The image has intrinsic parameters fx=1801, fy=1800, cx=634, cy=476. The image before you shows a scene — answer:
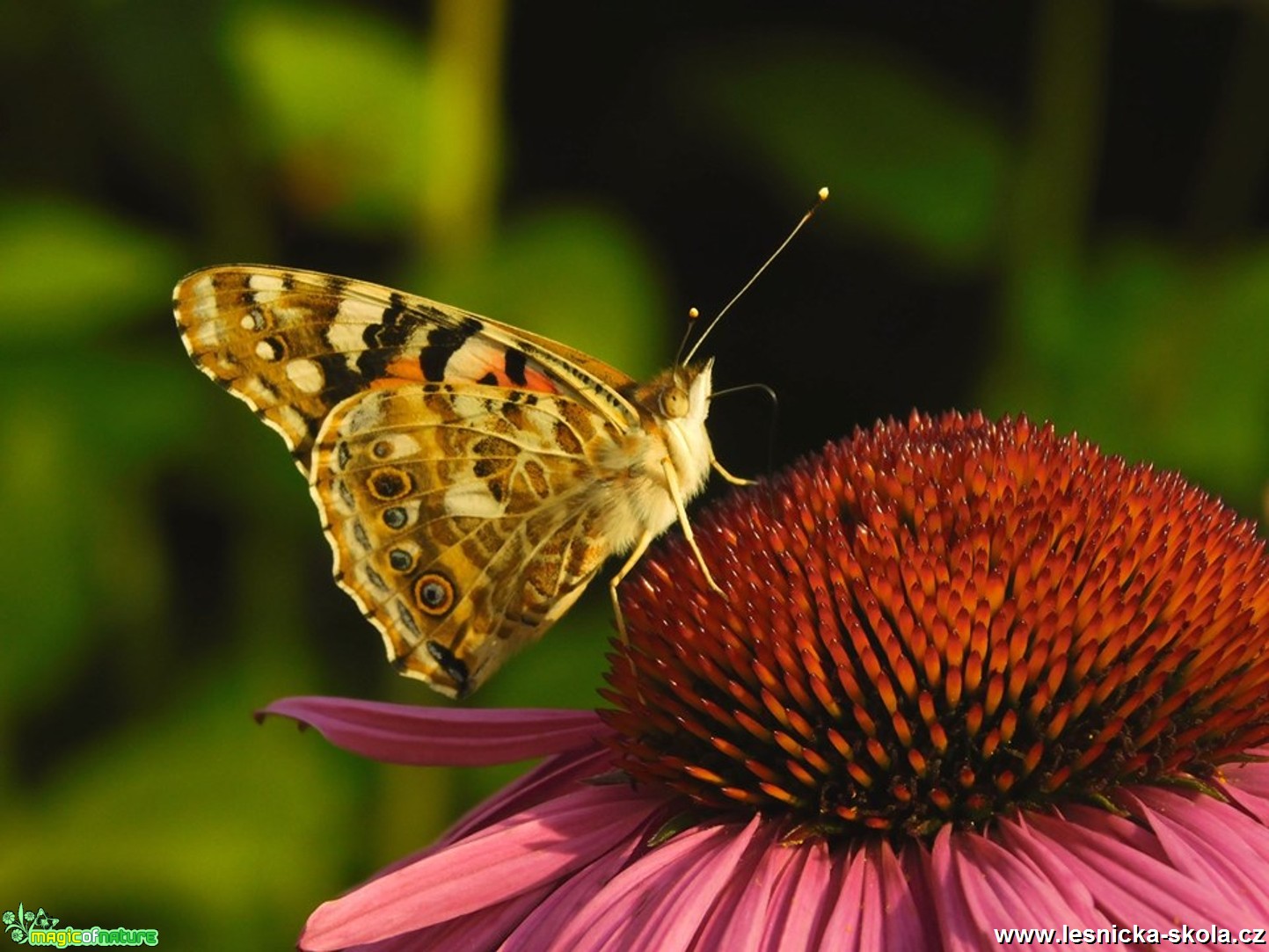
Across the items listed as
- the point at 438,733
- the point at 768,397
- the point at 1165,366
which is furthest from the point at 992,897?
the point at 768,397

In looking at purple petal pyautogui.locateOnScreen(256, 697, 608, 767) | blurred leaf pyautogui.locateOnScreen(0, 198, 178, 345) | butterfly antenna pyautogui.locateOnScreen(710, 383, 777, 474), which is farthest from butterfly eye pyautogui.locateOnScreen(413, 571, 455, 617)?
blurred leaf pyautogui.locateOnScreen(0, 198, 178, 345)

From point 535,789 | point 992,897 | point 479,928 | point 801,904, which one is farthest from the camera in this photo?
point 535,789

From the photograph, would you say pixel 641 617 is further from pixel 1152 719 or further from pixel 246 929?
pixel 246 929

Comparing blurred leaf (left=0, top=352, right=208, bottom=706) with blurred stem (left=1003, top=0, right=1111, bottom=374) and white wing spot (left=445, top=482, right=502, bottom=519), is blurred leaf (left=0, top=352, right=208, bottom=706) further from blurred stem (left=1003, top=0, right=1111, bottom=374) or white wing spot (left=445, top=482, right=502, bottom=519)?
blurred stem (left=1003, top=0, right=1111, bottom=374)

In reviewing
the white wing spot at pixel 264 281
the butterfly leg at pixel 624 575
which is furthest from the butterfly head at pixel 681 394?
the white wing spot at pixel 264 281

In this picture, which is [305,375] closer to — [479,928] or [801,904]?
[479,928]

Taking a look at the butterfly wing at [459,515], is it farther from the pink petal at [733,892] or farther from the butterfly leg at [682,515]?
the pink petal at [733,892]

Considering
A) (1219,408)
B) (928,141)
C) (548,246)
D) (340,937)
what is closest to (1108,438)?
(1219,408)
